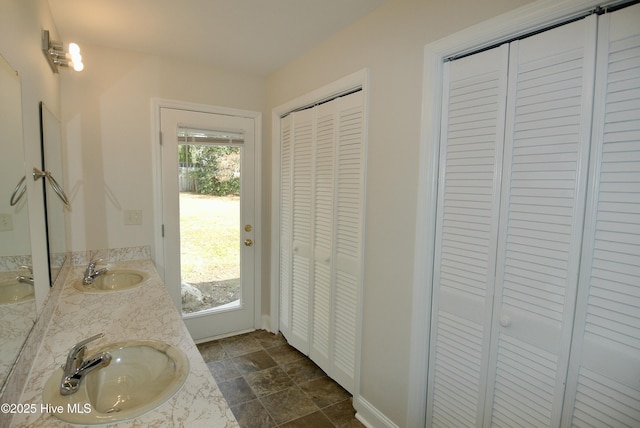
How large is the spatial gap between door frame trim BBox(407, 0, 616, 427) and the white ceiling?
0.59 metres

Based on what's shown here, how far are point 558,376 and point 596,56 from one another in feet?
3.62

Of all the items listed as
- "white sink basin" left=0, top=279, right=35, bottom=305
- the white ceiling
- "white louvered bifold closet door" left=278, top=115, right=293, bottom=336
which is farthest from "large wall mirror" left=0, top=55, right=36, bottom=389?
"white louvered bifold closet door" left=278, top=115, right=293, bottom=336

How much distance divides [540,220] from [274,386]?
2006 mm

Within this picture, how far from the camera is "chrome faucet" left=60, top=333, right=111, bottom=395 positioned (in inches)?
37.2

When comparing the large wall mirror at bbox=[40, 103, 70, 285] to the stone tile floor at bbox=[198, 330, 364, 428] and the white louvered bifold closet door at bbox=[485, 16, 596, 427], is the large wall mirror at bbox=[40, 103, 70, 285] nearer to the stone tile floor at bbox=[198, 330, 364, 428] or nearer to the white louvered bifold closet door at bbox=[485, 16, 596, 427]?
the stone tile floor at bbox=[198, 330, 364, 428]

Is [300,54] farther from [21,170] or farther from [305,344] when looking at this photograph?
[305,344]

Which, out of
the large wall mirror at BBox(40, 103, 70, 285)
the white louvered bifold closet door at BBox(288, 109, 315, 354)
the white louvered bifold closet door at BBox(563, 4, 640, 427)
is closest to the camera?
the white louvered bifold closet door at BBox(563, 4, 640, 427)

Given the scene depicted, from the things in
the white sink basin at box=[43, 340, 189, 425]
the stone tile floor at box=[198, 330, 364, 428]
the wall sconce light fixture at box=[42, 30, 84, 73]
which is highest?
the wall sconce light fixture at box=[42, 30, 84, 73]

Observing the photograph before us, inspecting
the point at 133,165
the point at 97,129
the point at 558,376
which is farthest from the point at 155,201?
the point at 558,376

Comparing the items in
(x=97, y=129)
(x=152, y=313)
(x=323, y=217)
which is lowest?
(x=152, y=313)

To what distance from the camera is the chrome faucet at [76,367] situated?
95cm

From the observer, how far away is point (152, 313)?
5.06 ft

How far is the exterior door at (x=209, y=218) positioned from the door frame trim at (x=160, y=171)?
0.10 feet

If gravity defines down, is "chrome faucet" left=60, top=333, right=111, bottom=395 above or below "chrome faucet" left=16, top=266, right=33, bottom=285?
below
